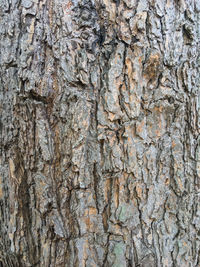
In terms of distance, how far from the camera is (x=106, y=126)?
41.2 inches

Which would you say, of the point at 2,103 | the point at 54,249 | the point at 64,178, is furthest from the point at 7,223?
the point at 2,103

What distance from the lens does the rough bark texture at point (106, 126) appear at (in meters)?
1.04

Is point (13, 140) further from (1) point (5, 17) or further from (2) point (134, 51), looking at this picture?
(2) point (134, 51)

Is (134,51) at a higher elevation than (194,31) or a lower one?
lower

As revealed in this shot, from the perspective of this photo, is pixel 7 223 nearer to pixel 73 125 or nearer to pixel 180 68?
pixel 73 125

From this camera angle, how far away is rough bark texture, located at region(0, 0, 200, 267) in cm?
104

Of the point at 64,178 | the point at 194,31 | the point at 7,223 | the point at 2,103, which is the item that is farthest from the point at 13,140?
the point at 194,31

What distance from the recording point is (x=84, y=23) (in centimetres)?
104

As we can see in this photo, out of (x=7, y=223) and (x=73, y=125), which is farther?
(x=7, y=223)

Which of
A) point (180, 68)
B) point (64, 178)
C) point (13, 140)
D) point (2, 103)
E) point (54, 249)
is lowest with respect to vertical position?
point (54, 249)

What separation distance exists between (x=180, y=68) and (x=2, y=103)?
0.82 m

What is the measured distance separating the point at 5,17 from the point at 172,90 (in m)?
0.80

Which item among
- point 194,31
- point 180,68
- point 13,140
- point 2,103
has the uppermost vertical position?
point 194,31

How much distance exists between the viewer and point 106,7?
103 cm
